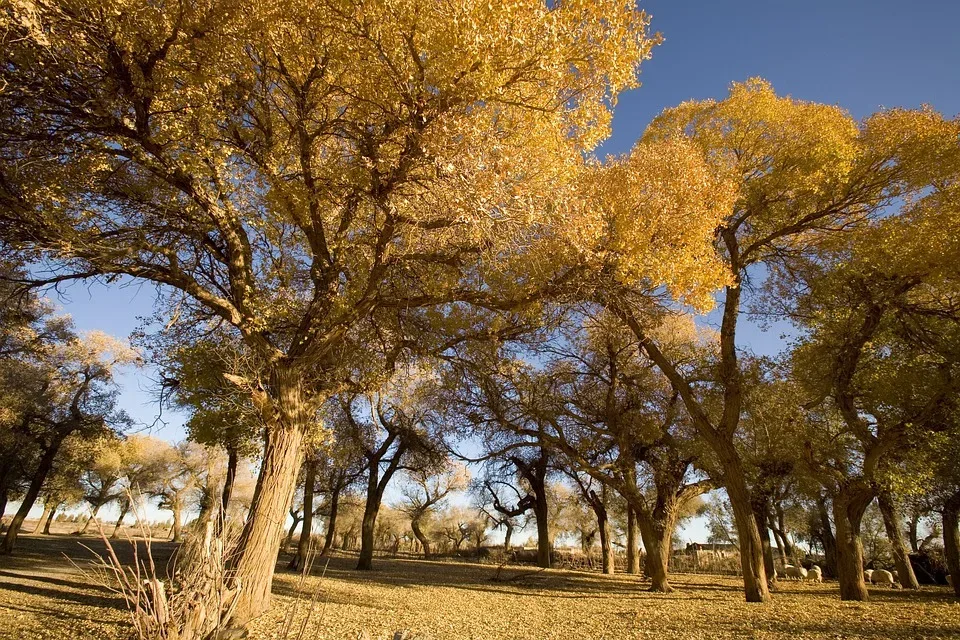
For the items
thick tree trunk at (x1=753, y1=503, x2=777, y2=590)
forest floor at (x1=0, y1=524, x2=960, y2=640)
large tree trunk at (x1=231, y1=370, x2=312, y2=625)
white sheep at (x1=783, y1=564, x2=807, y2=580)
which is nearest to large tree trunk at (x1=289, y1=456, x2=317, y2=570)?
forest floor at (x1=0, y1=524, x2=960, y2=640)

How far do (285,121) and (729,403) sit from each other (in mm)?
10900

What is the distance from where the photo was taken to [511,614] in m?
9.01

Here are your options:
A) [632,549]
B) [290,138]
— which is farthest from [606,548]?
[290,138]

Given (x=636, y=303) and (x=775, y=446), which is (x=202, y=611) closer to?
(x=636, y=303)

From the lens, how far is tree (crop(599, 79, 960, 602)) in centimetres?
995

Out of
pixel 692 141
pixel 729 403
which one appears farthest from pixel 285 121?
pixel 729 403

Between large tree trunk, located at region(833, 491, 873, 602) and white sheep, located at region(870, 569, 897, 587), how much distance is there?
1175 centimetres

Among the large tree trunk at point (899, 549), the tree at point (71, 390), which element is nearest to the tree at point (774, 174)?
the large tree trunk at point (899, 549)

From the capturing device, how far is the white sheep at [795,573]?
68.8 ft

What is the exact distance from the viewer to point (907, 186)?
10477mm

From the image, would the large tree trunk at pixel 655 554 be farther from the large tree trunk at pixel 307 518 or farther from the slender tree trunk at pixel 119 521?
the slender tree trunk at pixel 119 521

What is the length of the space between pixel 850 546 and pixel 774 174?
9.00 m

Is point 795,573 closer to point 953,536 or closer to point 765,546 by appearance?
point 765,546

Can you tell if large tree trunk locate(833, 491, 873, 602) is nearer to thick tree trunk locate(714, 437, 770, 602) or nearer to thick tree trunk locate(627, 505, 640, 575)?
thick tree trunk locate(714, 437, 770, 602)
